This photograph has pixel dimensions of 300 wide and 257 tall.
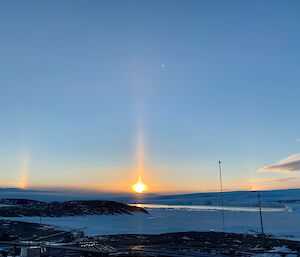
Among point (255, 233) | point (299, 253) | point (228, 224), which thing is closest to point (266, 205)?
point (228, 224)

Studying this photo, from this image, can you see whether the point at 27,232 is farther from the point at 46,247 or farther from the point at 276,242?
the point at 276,242

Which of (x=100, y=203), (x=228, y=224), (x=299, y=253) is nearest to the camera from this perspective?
(x=299, y=253)

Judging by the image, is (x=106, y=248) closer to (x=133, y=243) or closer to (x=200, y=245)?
(x=133, y=243)

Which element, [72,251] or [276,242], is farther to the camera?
[276,242]

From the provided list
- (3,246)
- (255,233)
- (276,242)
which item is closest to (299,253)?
(276,242)

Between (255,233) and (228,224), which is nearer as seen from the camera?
(255,233)

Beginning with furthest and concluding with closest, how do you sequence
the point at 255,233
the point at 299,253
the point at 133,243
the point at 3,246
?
the point at 255,233 → the point at 133,243 → the point at 3,246 → the point at 299,253

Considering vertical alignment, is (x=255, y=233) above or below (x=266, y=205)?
below

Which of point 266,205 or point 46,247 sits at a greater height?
point 266,205

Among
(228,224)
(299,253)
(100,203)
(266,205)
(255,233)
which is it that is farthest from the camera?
(266,205)
